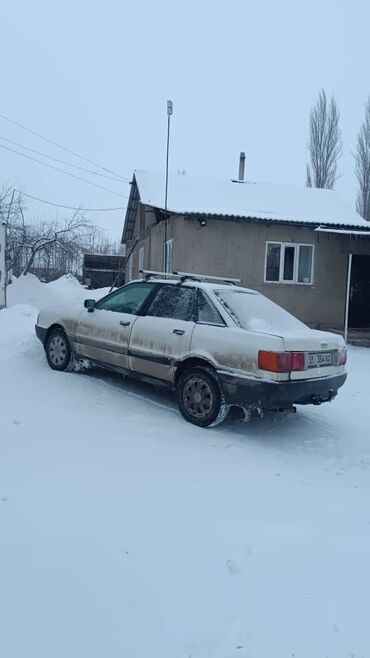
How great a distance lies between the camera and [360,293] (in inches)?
642

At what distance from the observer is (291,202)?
16531mm

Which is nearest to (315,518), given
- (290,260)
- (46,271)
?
(290,260)

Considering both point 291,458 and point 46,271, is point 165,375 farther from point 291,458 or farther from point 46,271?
point 46,271

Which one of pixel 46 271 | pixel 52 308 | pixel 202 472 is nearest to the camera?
pixel 202 472

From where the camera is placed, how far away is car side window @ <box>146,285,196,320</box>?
6105 millimetres

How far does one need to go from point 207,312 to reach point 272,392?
125 centimetres

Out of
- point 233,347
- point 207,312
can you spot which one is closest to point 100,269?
point 207,312

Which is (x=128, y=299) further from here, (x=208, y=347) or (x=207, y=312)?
(x=208, y=347)

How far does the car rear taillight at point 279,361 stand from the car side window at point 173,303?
1.14 meters

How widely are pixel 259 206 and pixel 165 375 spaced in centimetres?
1080

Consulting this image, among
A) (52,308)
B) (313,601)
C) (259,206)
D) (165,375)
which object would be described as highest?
(259,206)

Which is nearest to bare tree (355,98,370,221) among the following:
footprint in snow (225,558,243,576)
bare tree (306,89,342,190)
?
bare tree (306,89,342,190)

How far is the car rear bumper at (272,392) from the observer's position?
5.14 m

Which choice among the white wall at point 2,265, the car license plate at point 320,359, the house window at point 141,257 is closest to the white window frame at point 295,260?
the house window at point 141,257
